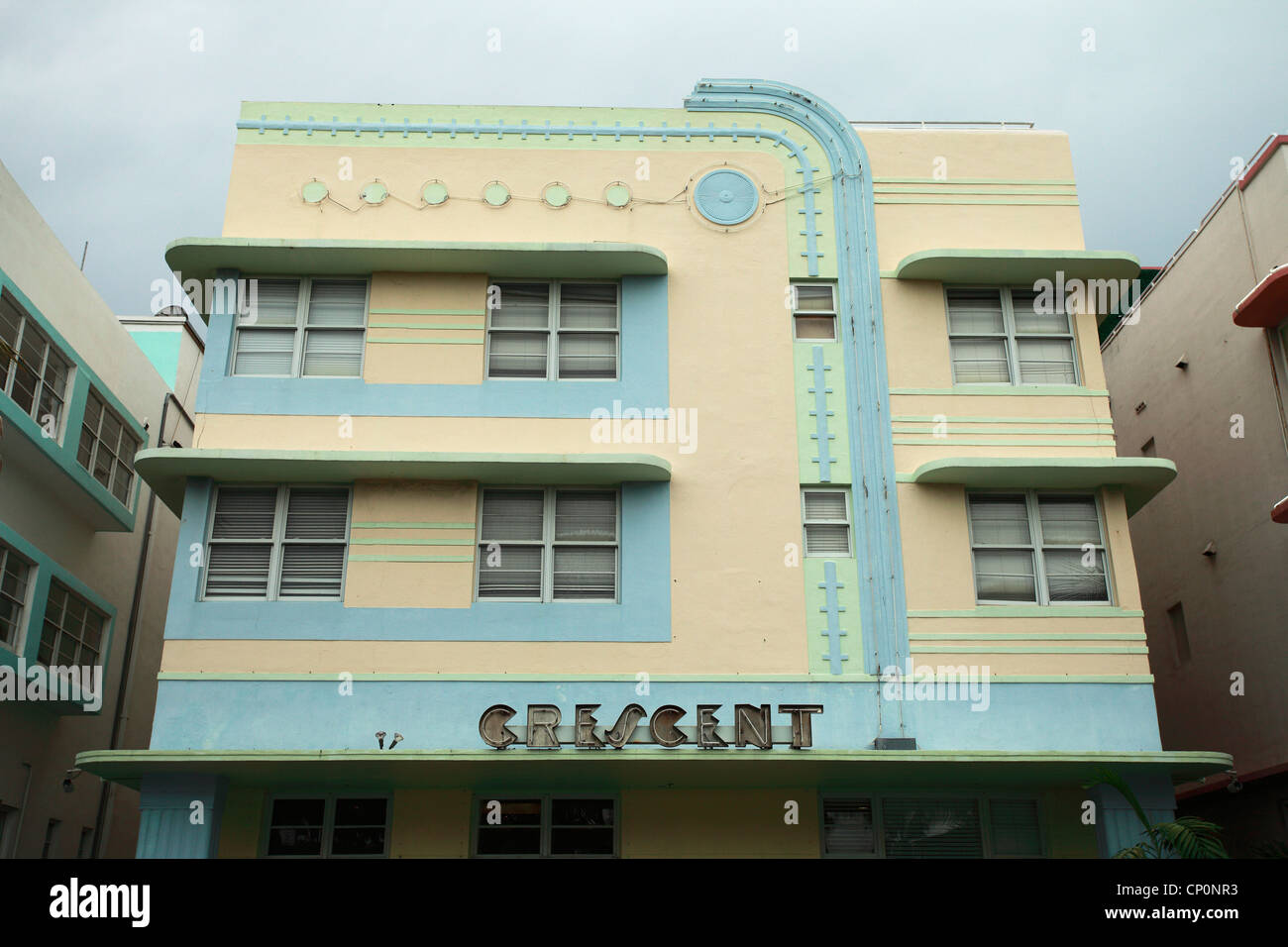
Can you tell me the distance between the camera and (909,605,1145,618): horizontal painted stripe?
53.4 feet

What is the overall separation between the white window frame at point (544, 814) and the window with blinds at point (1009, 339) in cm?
780

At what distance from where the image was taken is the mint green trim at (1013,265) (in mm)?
17516

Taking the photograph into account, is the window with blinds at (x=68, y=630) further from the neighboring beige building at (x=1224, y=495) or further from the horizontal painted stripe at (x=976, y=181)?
the neighboring beige building at (x=1224, y=495)

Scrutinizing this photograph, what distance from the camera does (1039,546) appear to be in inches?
661

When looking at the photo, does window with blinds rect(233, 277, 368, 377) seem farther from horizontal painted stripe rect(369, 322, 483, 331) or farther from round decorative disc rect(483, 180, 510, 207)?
round decorative disc rect(483, 180, 510, 207)

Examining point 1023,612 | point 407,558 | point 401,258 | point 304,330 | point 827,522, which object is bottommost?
point 1023,612

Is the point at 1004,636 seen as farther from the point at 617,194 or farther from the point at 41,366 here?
the point at 41,366

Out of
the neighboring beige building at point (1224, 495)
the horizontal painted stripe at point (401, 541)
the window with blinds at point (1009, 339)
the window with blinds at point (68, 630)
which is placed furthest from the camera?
the neighboring beige building at point (1224, 495)

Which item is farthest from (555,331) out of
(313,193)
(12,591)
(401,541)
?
(12,591)

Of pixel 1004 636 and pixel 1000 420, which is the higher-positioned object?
pixel 1000 420

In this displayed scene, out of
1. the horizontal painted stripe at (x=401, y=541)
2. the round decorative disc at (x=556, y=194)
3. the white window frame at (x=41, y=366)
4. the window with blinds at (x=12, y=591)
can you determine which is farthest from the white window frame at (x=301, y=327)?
the window with blinds at (x=12, y=591)

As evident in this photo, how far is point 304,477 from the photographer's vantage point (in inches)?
654

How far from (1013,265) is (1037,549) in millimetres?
4197
